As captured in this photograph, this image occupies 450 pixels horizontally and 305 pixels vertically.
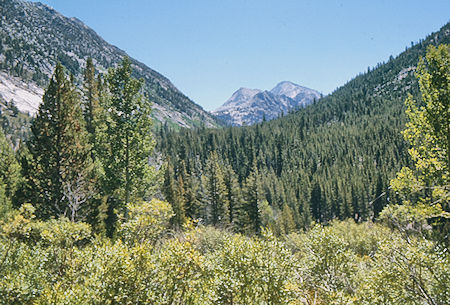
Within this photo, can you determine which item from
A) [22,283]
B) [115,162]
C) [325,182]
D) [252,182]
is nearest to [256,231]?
[252,182]

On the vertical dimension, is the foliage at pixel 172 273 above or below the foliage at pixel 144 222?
below

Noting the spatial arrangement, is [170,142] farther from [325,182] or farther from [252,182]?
[252,182]

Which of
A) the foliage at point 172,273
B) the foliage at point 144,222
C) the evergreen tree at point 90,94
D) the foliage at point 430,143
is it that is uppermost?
the evergreen tree at point 90,94

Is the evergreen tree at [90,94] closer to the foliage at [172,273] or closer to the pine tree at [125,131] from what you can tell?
the pine tree at [125,131]

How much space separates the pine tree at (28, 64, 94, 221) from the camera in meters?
17.9

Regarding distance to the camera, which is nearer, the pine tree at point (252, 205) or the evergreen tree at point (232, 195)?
the pine tree at point (252, 205)

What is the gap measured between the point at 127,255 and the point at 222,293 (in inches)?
133

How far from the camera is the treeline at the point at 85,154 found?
16.0m

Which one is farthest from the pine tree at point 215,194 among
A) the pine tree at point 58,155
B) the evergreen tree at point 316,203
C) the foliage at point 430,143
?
the evergreen tree at point 316,203

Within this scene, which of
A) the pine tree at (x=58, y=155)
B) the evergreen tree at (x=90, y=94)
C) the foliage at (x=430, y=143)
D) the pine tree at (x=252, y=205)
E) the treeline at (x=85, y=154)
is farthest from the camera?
the pine tree at (x=252, y=205)

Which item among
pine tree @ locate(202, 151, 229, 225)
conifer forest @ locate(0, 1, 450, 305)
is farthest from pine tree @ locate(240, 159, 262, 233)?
conifer forest @ locate(0, 1, 450, 305)

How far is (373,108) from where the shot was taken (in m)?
200

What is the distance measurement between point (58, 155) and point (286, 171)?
397ft

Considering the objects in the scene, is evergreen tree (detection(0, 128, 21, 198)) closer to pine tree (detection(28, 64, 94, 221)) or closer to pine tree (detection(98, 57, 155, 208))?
pine tree (detection(28, 64, 94, 221))
